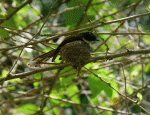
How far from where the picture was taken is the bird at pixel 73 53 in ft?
7.13

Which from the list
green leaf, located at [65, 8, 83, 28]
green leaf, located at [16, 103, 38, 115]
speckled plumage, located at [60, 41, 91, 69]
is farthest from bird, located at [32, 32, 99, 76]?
green leaf, located at [16, 103, 38, 115]

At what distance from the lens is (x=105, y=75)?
2453mm

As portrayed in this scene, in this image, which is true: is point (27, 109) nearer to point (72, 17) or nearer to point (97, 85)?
point (97, 85)

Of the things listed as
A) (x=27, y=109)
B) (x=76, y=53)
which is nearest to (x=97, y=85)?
(x=76, y=53)

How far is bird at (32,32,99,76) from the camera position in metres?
2.17

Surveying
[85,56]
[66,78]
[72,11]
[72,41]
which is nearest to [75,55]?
[85,56]

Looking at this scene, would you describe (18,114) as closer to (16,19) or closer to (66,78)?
(66,78)

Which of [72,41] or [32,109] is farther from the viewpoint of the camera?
[32,109]

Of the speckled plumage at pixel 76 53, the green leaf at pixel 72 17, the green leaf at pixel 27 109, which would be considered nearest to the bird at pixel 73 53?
the speckled plumage at pixel 76 53

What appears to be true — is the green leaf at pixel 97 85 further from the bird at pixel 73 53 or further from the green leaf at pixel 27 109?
the green leaf at pixel 27 109

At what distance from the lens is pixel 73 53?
224 centimetres

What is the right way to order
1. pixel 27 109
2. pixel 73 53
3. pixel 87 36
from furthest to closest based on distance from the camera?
pixel 27 109 → pixel 87 36 → pixel 73 53

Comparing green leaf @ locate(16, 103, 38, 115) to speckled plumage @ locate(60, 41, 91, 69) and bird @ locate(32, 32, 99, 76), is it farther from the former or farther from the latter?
speckled plumage @ locate(60, 41, 91, 69)

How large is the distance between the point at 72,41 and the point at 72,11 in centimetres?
49
